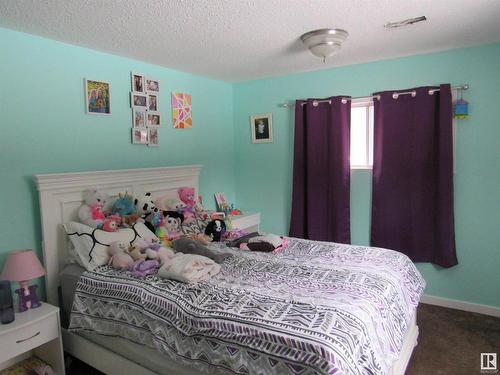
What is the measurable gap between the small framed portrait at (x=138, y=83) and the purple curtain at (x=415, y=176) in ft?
7.35

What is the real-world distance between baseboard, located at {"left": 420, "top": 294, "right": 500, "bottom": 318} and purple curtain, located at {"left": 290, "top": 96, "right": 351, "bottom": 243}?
36.4 inches

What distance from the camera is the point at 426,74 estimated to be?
314cm

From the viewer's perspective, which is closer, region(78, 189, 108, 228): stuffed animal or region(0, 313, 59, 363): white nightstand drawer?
region(0, 313, 59, 363): white nightstand drawer

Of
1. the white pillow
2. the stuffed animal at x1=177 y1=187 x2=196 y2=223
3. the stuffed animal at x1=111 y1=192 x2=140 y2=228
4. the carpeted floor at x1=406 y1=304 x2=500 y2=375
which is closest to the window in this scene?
the carpeted floor at x1=406 y1=304 x2=500 y2=375

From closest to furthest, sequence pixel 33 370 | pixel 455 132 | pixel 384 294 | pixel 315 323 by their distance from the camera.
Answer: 1. pixel 315 323
2. pixel 384 294
3. pixel 33 370
4. pixel 455 132

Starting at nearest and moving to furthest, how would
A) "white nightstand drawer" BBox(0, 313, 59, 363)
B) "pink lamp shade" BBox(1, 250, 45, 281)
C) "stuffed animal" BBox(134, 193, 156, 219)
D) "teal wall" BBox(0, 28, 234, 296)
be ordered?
"white nightstand drawer" BBox(0, 313, 59, 363) → "pink lamp shade" BBox(1, 250, 45, 281) → "teal wall" BBox(0, 28, 234, 296) → "stuffed animal" BBox(134, 193, 156, 219)

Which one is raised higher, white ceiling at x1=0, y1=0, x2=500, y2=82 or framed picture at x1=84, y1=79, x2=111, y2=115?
white ceiling at x1=0, y1=0, x2=500, y2=82

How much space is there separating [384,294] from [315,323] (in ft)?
1.96

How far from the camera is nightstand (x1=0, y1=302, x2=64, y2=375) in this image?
6.23 ft

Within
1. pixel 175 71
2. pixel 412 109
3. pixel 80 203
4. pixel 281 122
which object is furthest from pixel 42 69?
pixel 412 109

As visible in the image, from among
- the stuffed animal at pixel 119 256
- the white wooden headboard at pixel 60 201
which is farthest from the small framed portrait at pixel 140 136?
the stuffed animal at pixel 119 256

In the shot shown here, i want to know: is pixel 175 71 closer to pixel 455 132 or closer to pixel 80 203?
pixel 80 203

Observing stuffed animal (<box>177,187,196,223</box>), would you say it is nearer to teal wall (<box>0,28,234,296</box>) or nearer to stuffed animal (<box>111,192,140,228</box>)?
teal wall (<box>0,28,234,296</box>)

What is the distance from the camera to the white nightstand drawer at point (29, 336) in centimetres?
189
